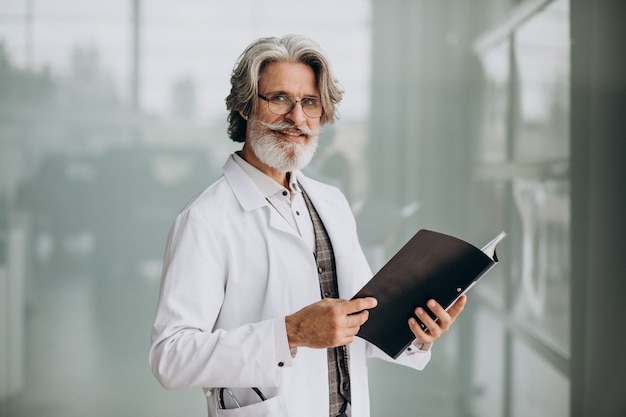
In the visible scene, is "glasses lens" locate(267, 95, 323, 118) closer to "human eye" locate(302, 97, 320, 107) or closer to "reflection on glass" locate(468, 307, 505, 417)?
"human eye" locate(302, 97, 320, 107)

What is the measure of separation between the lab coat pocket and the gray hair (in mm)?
683

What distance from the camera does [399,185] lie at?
3207 millimetres

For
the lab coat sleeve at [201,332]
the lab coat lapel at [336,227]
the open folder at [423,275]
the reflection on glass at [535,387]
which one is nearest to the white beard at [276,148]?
the lab coat lapel at [336,227]

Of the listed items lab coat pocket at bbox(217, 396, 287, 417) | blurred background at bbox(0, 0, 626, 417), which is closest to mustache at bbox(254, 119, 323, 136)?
lab coat pocket at bbox(217, 396, 287, 417)

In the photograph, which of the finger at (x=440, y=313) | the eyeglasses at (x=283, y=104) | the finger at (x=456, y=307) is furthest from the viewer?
the eyeglasses at (x=283, y=104)

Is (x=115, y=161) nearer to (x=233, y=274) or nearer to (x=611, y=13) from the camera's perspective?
(x=233, y=274)

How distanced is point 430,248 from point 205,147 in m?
1.99

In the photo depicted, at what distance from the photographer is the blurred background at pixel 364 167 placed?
10.2ft

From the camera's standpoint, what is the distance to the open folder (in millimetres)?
1316

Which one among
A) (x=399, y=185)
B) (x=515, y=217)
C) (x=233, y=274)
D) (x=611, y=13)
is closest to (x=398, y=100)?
(x=399, y=185)

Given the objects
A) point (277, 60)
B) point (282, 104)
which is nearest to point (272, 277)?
point (282, 104)

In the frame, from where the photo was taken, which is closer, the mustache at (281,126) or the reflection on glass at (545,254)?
the mustache at (281,126)

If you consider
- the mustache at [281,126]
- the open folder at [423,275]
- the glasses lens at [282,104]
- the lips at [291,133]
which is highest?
the glasses lens at [282,104]

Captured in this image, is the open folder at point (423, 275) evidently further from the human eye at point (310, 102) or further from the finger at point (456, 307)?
the human eye at point (310, 102)
